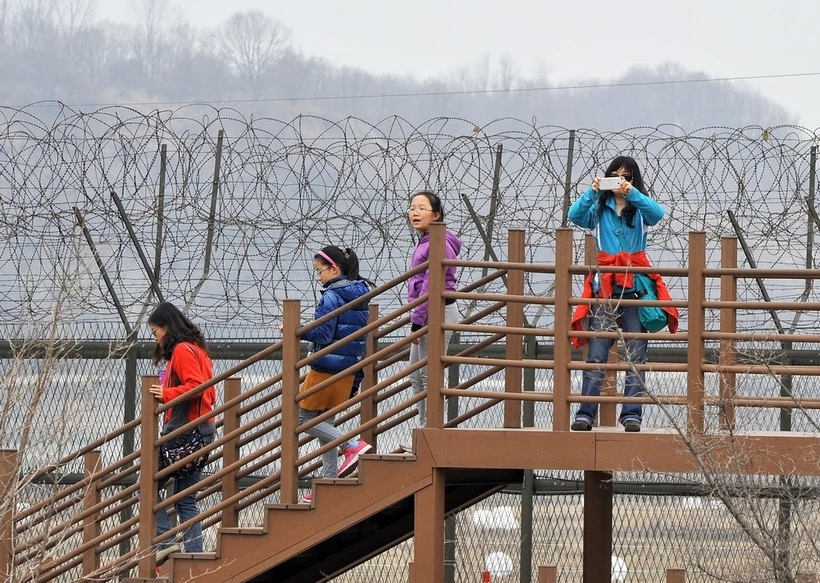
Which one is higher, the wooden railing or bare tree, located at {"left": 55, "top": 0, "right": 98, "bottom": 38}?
bare tree, located at {"left": 55, "top": 0, "right": 98, "bottom": 38}

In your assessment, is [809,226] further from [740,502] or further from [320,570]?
[320,570]

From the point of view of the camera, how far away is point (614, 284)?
7629mm

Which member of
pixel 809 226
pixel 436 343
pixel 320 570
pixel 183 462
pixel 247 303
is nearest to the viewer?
pixel 436 343

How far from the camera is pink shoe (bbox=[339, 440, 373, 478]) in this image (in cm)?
805

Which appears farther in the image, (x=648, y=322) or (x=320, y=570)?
(x=320, y=570)

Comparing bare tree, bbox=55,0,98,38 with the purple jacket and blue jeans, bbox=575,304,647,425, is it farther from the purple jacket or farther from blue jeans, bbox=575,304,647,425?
blue jeans, bbox=575,304,647,425

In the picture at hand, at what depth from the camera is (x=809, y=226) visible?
965 cm

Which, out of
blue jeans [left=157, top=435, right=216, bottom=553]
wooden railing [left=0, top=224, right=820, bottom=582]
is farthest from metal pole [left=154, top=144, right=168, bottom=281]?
blue jeans [left=157, top=435, right=216, bottom=553]

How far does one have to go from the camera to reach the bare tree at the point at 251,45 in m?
156

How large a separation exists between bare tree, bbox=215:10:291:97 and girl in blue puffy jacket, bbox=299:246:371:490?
142684 millimetres

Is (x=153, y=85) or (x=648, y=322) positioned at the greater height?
(x=153, y=85)

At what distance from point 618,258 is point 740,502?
1.39m

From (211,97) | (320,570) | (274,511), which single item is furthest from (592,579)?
(211,97)

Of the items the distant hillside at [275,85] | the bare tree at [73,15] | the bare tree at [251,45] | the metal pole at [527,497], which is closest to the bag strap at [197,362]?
the metal pole at [527,497]
